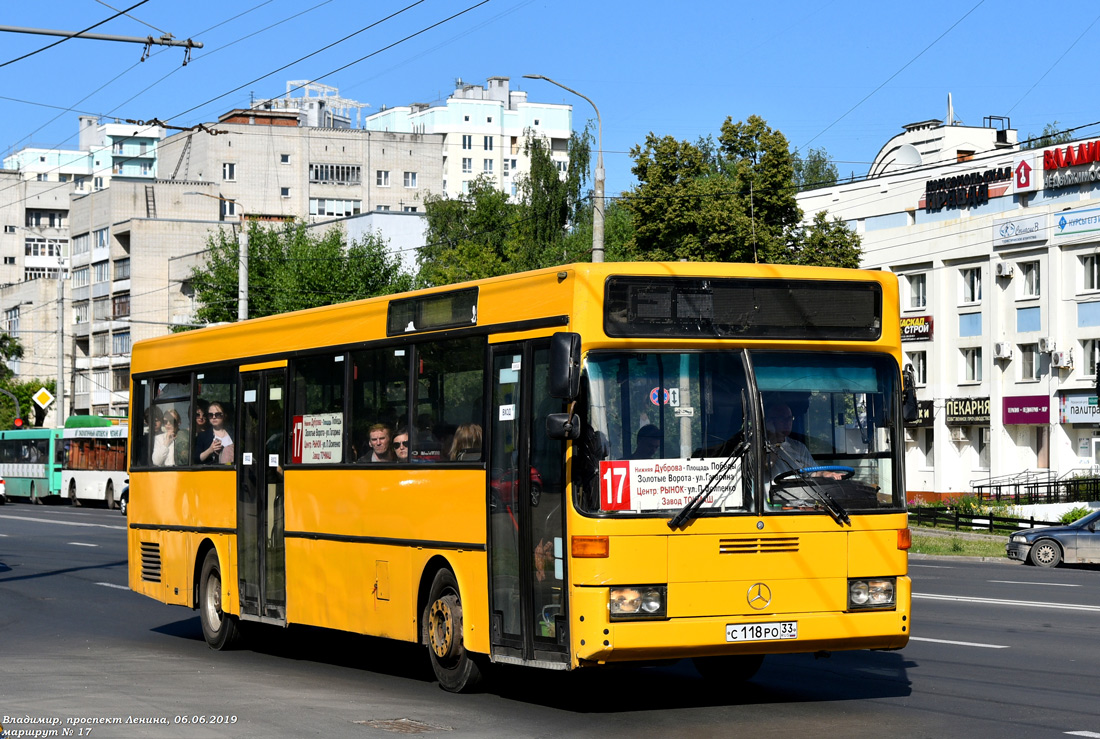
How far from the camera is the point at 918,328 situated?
195ft

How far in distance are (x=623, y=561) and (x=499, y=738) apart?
1.29 m

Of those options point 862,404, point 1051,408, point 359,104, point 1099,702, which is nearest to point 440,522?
point 862,404

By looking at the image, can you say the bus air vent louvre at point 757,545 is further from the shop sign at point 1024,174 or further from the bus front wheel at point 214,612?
the shop sign at point 1024,174

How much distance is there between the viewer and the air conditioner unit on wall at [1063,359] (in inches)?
2051

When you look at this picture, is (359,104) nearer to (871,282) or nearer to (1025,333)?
(1025,333)

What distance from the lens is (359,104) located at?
139 metres

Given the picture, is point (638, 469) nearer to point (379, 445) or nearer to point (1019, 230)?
point (379, 445)

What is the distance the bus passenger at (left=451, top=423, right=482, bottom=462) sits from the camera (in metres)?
10.7

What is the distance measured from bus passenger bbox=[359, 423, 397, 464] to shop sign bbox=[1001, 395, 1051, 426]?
148ft

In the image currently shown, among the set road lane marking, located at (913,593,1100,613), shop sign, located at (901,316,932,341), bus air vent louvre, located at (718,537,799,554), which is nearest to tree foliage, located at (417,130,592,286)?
shop sign, located at (901,316,932,341)

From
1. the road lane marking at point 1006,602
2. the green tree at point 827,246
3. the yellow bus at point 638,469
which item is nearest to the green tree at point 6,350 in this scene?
the green tree at point 827,246

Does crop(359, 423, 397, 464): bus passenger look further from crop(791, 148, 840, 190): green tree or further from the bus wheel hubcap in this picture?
crop(791, 148, 840, 190): green tree

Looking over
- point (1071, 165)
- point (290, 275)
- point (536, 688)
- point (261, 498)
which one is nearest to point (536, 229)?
point (290, 275)

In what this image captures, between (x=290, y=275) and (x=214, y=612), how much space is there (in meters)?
62.0
